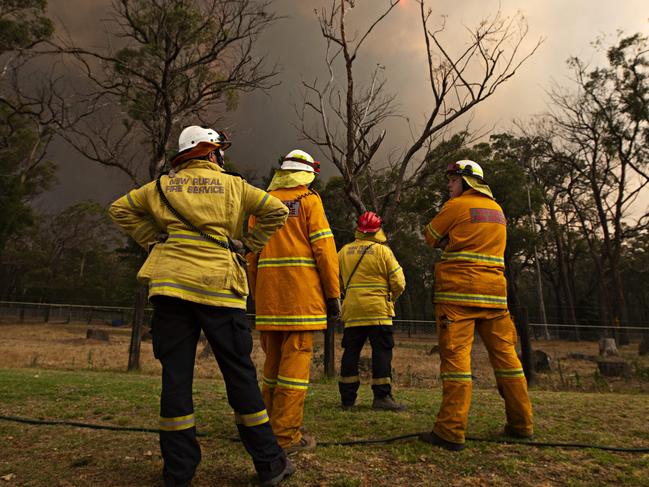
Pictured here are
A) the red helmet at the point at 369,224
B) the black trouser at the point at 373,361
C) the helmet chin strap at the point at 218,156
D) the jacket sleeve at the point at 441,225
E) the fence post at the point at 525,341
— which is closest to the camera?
the helmet chin strap at the point at 218,156

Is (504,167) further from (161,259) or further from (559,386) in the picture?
(161,259)

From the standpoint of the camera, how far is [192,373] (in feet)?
8.68

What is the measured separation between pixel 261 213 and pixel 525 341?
7.01 metres

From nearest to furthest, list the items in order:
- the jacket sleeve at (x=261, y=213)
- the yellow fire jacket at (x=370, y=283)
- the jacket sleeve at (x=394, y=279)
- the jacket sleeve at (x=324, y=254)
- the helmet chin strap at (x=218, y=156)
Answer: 1. the jacket sleeve at (x=261, y=213)
2. the helmet chin strap at (x=218, y=156)
3. the jacket sleeve at (x=324, y=254)
4. the yellow fire jacket at (x=370, y=283)
5. the jacket sleeve at (x=394, y=279)

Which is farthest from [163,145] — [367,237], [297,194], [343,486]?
[343,486]

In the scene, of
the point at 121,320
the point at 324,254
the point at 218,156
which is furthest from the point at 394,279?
the point at 121,320

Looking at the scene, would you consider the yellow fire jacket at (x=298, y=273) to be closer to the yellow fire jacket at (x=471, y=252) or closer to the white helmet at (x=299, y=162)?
the white helmet at (x=299, y=162)

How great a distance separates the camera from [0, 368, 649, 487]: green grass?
9.25 feet

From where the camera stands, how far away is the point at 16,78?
1675cm

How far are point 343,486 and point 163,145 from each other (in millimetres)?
10545

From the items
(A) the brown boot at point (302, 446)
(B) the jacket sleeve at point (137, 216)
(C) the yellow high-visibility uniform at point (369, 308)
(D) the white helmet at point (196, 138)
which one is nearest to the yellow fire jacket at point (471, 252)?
(C) the yellow high-visibility uniform at point (369, 308)

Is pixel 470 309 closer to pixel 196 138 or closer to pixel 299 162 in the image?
pixel 299 162

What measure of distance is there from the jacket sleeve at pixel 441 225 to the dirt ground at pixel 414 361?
5793mm

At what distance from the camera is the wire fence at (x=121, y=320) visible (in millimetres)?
15641
